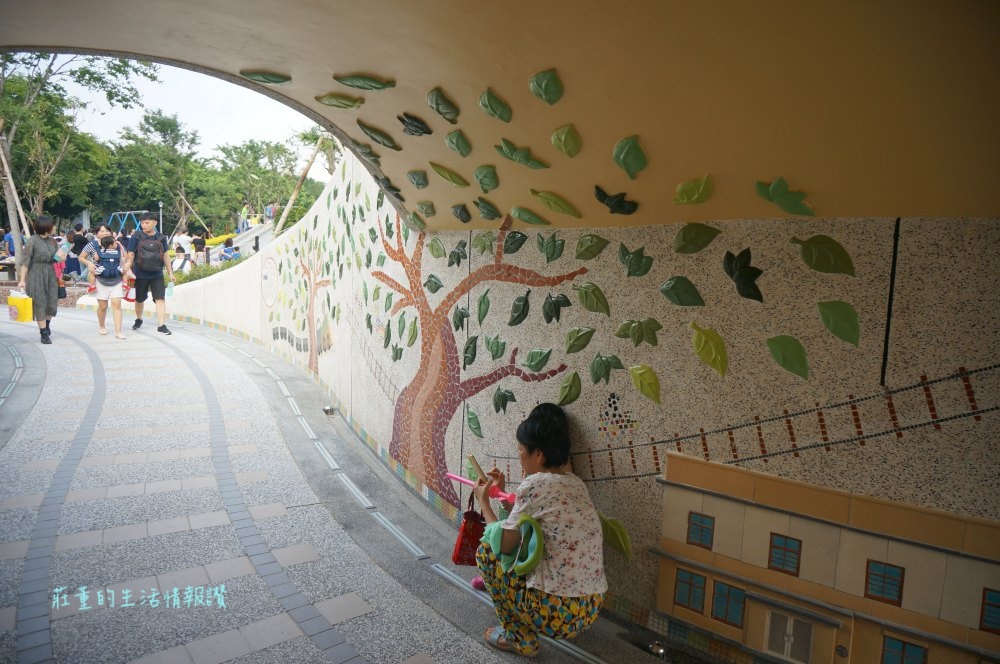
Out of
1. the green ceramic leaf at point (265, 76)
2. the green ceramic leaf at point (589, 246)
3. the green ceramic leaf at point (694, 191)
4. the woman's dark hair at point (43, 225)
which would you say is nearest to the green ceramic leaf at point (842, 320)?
the green ceramic leaf at point (694, 191)

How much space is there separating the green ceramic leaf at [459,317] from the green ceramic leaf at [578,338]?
1088 mm

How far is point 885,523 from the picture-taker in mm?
2203

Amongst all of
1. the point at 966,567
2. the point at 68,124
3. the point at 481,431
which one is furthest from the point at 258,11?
the point at 68,124

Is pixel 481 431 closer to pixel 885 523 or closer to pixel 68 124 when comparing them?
pixel 885 523

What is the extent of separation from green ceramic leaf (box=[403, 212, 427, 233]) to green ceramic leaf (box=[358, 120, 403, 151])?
0.81 m

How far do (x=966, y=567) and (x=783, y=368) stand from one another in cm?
89

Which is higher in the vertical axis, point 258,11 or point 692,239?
point 258,11

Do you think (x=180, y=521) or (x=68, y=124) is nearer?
(x=180, y=521)

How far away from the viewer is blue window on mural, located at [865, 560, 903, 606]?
2186mm

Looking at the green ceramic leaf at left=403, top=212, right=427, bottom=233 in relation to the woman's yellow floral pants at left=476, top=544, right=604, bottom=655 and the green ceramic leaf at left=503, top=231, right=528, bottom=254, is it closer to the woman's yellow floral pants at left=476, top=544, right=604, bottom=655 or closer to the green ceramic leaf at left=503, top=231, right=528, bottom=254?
the green ceramic leaf at left=503, top=231, right=528, bottom=254

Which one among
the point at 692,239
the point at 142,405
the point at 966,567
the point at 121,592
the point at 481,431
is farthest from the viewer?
the point at 142,405

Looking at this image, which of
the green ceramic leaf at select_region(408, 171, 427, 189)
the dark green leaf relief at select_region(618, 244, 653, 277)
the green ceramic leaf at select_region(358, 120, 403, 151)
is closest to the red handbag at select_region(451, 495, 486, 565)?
the dark green leaf relief at select_region(618, 244, 653, 277)


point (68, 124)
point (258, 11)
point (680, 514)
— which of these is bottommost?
point (680, 514)

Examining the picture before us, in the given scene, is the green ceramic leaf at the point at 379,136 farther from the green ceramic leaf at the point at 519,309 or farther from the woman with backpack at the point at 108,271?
the woman with backpack at the point at 108,271
